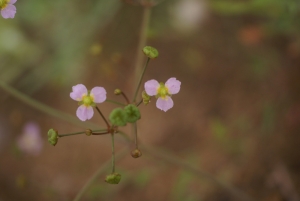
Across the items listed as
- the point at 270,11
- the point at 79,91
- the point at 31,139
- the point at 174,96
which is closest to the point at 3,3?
the point at 79,91

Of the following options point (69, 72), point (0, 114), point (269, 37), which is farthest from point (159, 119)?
point (0, 114)

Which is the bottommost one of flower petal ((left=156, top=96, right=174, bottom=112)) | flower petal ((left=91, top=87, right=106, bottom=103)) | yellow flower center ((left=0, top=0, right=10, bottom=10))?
flower petal ((left=156, top=96, right=174, bottom=112))

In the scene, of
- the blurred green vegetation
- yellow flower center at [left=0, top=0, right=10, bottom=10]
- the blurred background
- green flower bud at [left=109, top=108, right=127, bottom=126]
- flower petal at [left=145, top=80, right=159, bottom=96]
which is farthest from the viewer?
the blurred background

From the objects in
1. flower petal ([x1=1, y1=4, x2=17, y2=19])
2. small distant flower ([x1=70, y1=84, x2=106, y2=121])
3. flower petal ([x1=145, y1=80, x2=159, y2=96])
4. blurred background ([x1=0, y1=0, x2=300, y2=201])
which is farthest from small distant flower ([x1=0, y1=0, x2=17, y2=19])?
blurred background ([x1=0, y1=0, x2=300, y2=201])

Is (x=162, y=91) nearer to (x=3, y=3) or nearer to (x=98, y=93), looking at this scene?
(x=98, y=93)

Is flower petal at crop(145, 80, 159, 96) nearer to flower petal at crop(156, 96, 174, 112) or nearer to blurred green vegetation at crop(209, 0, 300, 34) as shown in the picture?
flower petal at crop(156, 96, 174, 112)

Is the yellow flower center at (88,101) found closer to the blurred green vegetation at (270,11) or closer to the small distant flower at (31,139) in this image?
the blurred green vegetation at (270,11)
